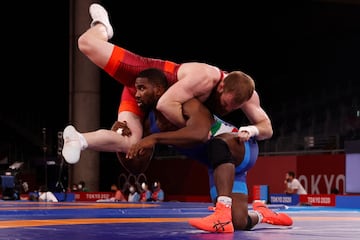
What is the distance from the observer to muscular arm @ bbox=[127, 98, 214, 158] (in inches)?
157

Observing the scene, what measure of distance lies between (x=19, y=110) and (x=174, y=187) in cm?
658

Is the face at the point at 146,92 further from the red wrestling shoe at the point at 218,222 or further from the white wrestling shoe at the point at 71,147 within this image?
the red wrestling shoe at the point at 218,222

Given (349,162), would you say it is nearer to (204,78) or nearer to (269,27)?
(204,78)

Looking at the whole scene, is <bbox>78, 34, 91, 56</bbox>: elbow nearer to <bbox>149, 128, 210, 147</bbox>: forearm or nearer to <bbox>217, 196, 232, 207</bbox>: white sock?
<bbox>149, 128, 210, 147</bbox>: forearm

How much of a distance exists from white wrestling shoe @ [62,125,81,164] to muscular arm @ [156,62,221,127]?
1.87 feet

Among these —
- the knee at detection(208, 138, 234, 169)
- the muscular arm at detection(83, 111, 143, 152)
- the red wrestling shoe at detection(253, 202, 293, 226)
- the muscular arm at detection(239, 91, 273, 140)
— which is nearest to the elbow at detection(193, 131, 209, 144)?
the knee at detection(208, 138, 234, 169)

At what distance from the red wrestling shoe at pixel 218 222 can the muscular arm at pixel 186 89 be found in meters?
0.58

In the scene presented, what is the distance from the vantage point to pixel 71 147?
420 cm

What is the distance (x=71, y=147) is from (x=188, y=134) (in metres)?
0.76

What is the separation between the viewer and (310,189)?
599 inches

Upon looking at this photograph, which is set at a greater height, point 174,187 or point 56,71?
point 56,71

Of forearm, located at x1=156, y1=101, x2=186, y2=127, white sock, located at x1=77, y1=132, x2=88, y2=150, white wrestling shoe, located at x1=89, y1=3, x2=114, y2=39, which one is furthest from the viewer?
white wrestling shoe, located at x1=89, y1=3, x2=114, y2=39

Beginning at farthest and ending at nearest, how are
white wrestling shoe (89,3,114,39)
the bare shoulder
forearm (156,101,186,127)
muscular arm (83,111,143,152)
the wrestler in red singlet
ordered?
white wrestling shoe (89,3,114,39), the wrestler in red singlet, muscular arm (83,111,143,152), the bare shoulder, forearm (156,101,186,127)

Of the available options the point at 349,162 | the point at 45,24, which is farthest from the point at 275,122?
the point at 45,24
